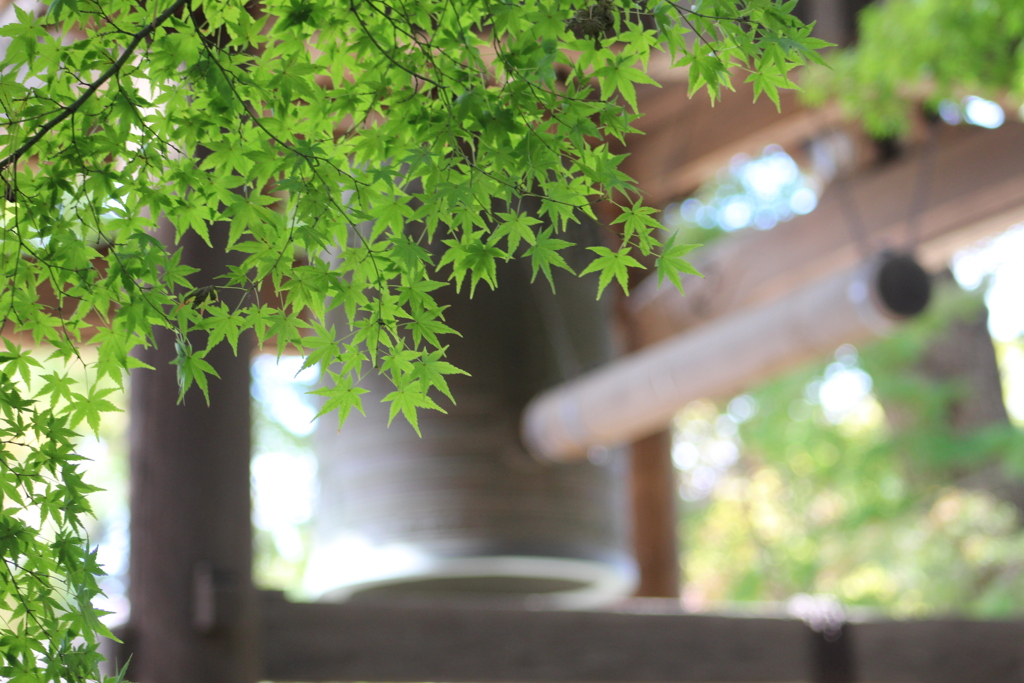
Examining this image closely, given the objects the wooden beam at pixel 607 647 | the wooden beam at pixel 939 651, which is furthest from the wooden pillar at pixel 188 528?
the wooden beam at pixel 939 651

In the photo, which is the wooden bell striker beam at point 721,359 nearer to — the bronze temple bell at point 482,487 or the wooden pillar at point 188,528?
the bronze temple bell at point 482,487

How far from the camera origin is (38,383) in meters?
8.66

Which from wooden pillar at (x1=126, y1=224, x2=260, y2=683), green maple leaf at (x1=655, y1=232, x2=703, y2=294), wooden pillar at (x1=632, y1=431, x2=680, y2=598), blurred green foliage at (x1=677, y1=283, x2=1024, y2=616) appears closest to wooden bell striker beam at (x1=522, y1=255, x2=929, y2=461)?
wooden pillar at (x1=632, y1=431, x2=680, y2=598)

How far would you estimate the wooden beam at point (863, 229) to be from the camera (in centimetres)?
399

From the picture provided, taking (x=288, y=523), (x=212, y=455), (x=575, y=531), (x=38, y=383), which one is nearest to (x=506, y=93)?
(x=212, y=455)

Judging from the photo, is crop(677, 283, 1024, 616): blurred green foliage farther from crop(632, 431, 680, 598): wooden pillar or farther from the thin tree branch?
the thin tree branch

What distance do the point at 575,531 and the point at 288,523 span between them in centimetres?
817

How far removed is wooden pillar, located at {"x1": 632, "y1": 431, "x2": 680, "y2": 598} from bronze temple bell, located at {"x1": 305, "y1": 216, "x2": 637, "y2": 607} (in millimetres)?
809

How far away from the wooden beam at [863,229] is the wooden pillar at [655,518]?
0.59 meters

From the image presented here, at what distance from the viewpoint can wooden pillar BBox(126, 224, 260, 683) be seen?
2.65 metres

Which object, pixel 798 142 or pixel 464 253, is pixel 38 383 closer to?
pixel 798 142

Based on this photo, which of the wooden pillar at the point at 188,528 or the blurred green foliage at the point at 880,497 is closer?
the wooden pillar at the point at 188,528

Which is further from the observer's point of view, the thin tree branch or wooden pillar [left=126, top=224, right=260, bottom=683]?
wooden pillar [left=126, top=224, right=260, bottom=683]

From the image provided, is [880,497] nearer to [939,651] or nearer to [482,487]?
[939,651]
